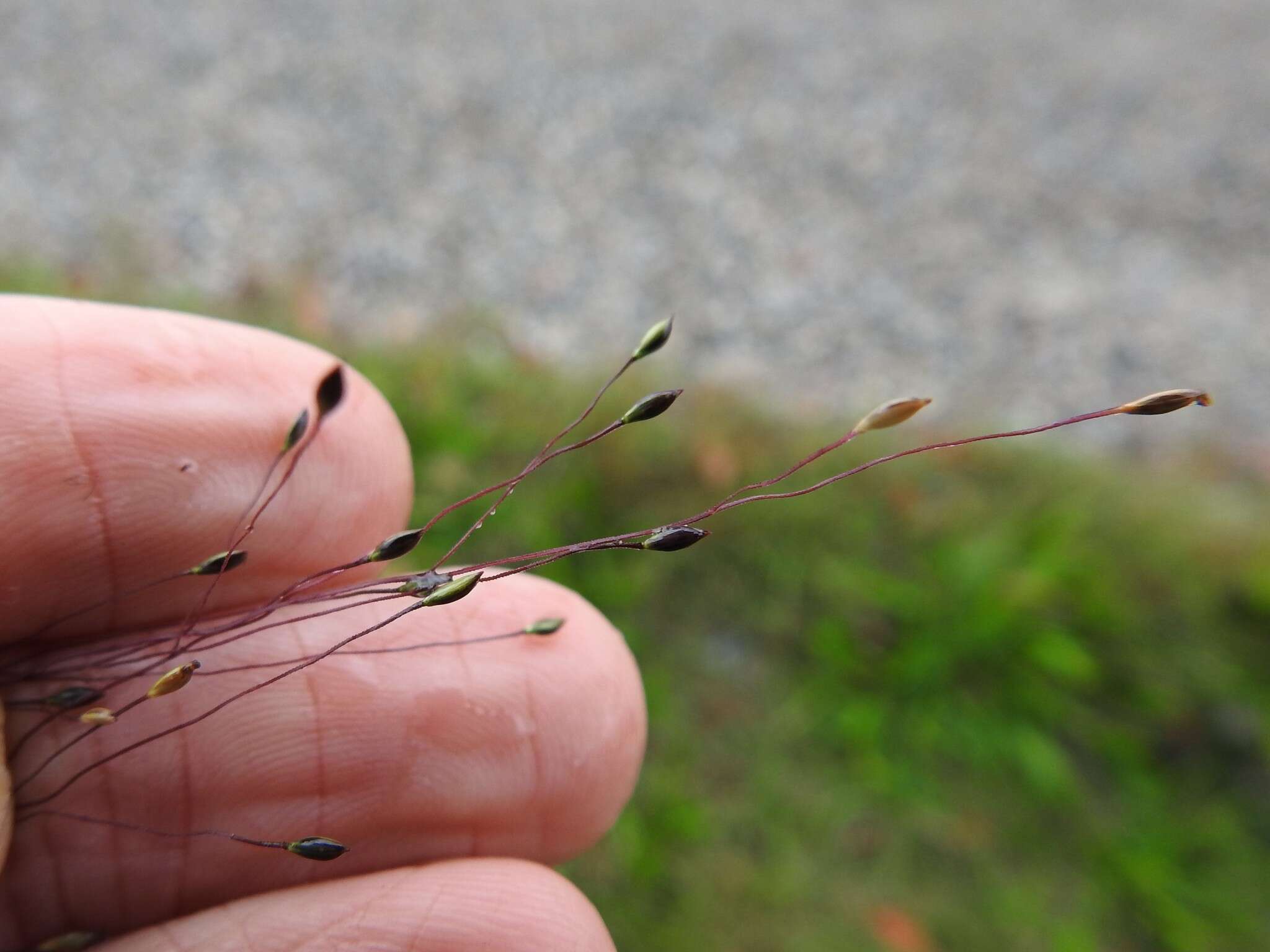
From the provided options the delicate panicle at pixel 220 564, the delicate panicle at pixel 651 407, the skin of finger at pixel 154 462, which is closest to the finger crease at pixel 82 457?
the skin of finger at pixel 154 462

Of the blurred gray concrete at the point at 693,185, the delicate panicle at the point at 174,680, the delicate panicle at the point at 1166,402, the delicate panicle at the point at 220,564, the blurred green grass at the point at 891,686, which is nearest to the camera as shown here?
the delicate panicle at the point at 1166,402

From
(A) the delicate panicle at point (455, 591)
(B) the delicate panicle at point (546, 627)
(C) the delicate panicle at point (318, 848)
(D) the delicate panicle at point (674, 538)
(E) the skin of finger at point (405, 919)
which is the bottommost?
(E) the skin of finger at point (405, 919)

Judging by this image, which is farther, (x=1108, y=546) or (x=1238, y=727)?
(x=1108, y=546)

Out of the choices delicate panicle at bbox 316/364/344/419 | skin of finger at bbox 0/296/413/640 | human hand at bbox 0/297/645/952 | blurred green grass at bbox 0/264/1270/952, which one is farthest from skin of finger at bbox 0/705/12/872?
blurred green grass at bbox 0/264/1270/952

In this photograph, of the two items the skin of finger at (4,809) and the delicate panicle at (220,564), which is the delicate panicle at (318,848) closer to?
the delicate panicle at (220,564)

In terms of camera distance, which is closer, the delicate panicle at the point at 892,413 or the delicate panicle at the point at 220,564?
the delicate panicle at the point at 892,413

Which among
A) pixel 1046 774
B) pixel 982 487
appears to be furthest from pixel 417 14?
pixel 1046 774

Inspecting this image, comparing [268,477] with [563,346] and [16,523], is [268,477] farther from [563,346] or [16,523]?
[563,346]
